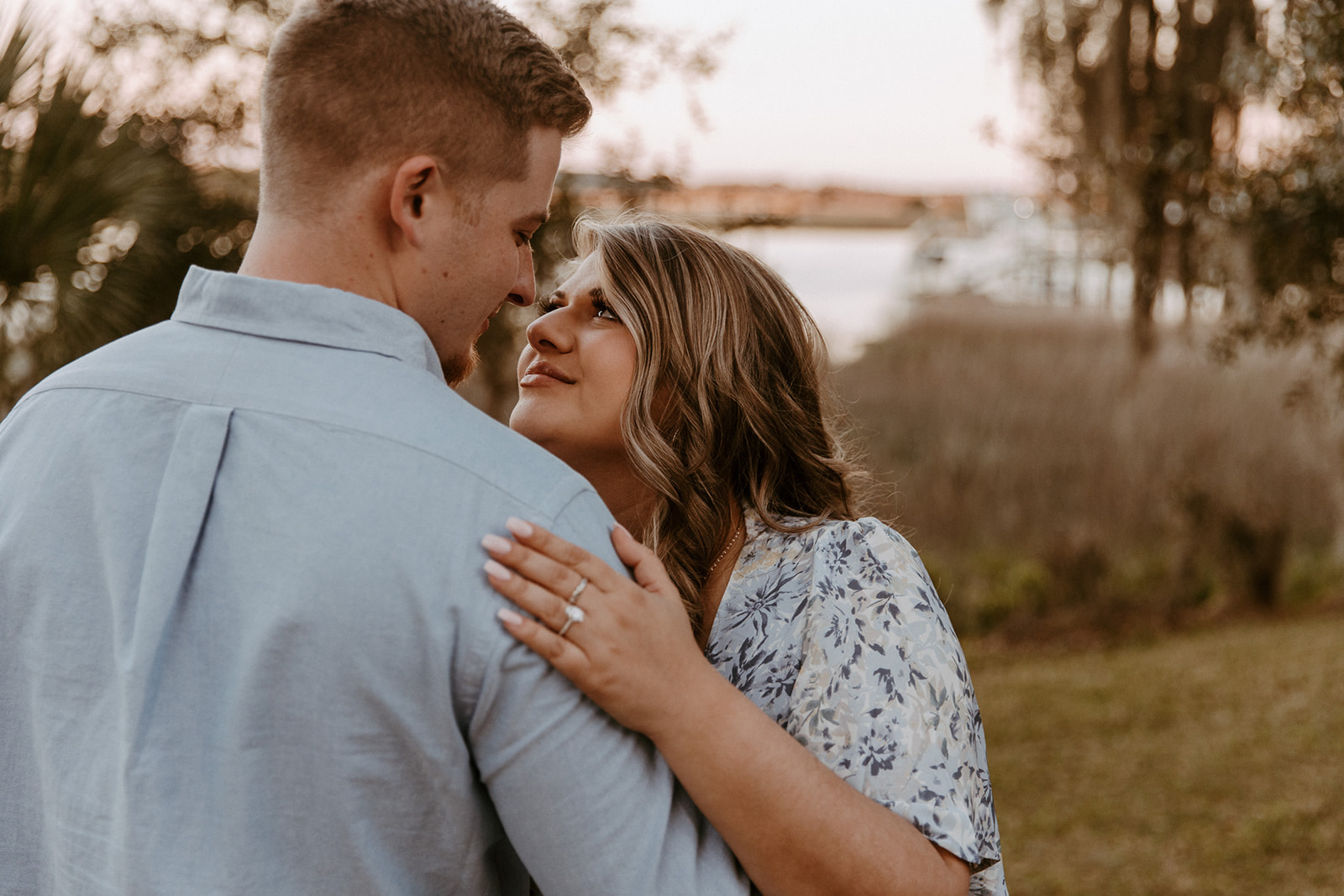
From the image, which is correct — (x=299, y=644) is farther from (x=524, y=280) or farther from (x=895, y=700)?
(x=895, y=700)

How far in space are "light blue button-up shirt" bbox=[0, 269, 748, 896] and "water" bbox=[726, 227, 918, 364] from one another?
145 centimetres

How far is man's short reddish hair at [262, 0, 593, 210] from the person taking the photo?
53.6 inches

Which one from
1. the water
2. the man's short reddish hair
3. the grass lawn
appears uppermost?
the man's short reddish hair

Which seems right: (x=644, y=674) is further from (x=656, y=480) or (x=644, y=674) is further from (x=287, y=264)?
(x=656, y=480)

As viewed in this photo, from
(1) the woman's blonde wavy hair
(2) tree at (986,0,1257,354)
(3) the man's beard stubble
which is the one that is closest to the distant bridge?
(2) tree at (986,0,1257,354)

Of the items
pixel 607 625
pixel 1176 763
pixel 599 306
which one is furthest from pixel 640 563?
pixel 1176 763

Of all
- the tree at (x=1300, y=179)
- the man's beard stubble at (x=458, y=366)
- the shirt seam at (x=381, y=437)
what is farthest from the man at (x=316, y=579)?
the tree at (x=1300, y=179)

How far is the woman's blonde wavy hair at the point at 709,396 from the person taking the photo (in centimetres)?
222

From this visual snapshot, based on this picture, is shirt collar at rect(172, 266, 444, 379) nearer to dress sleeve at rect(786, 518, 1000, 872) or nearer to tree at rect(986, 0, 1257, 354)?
dress sleeve at rect(786, 518, 1000, 872)

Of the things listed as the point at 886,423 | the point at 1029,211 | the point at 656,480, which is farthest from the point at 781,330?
the point at 1029,211

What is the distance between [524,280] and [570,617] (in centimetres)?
59

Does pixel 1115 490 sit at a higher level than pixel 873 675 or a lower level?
lower

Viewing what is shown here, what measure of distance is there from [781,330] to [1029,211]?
10389 mm

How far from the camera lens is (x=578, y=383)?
89.3 inches
